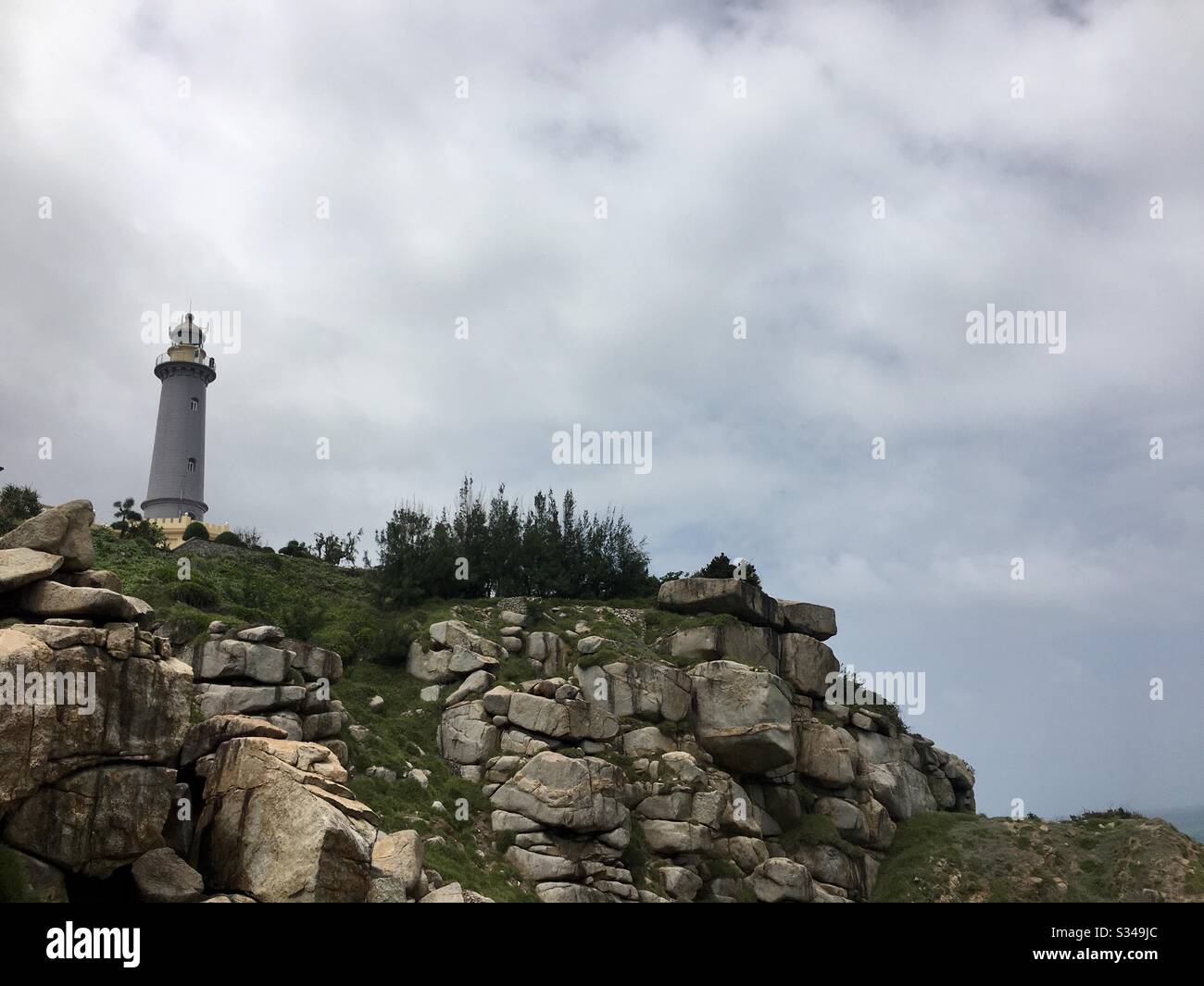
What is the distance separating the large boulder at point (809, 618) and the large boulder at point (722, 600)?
2.10ft

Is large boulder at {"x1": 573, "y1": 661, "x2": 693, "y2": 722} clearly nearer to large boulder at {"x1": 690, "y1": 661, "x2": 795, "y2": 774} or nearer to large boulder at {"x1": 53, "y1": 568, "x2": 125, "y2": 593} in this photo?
large boulder at {"x1": 690, "y1": 661, "x2": 795, "y2": 774}

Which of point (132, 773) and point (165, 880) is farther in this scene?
point (132, 773)

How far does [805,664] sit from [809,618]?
284 cm

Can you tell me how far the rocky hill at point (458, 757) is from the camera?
20.9 meters

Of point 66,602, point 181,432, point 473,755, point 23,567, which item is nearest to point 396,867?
point 66,602

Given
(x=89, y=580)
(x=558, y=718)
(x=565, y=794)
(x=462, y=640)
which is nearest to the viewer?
(x=89, y=580)

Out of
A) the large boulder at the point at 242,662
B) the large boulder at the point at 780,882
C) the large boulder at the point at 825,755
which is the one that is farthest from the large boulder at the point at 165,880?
the large boulder at the point at 825,755

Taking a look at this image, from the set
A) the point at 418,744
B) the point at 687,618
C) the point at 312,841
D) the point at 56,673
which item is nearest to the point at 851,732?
the point at 687,618

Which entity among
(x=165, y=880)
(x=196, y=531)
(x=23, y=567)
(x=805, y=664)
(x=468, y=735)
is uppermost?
(x=196, y=531)

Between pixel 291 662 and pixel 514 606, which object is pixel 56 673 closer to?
pixel 291 662

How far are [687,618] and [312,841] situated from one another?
2314 centimetres

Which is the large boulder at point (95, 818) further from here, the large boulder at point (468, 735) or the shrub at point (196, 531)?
the shrub at point (196, 531)

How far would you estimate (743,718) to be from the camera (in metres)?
36.6

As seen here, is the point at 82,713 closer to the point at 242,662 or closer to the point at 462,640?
the point at 242,662
